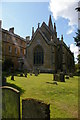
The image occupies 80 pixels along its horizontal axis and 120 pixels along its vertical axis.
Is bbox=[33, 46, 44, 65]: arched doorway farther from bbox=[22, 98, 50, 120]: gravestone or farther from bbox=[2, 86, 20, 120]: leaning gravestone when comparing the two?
bbox=[22, 98, 50, 120]: gravestone

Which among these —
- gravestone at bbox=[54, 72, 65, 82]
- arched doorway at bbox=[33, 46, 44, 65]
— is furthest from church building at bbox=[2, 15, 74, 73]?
gravestone at bbox=[54, 72, 65, 82]

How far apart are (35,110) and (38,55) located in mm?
31920

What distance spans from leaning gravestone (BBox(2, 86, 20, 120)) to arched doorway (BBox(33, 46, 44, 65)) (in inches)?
1186

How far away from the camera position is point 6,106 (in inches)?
179

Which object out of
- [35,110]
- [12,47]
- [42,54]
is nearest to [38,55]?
[42,54]

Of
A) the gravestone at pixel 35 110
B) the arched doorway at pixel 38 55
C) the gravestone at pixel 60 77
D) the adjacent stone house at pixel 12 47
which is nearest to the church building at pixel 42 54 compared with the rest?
the arched doorway at pixel 38 55

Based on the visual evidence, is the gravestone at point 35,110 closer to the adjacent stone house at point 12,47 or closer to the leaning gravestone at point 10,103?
the leaning gravestone at point 10,103

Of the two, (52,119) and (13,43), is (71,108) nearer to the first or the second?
(52,119)

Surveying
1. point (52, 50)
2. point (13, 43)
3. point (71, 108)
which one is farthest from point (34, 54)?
point (71, 108)

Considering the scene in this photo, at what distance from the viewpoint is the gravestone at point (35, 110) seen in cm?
354

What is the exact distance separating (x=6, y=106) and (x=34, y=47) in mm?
31744

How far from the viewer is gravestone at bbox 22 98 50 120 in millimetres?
3539

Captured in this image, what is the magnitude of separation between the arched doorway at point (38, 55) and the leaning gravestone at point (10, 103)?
1186 inches

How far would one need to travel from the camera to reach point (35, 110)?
361 cm
